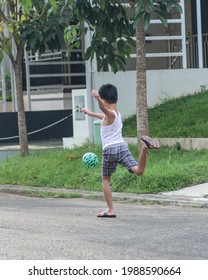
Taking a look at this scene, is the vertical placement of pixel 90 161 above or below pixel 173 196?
above

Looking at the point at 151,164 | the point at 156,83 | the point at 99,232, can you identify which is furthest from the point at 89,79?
the point at 99,232

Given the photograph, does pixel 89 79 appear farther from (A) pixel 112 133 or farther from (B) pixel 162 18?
(A) pixel 112 133

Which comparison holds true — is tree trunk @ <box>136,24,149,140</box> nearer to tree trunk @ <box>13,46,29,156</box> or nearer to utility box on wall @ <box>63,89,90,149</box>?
tree trunk @ <box>13,46,29,156</box>

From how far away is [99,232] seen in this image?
29.7 feet

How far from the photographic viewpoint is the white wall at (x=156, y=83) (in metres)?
19.0

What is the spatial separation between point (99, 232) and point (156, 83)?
10710 mm

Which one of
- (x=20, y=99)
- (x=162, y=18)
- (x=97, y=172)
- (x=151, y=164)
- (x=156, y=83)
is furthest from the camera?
(x=156, y=83)

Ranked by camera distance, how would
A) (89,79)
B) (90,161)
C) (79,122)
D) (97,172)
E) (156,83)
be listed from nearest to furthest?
(97,172)
(90,161)
(89,79)
(156,83)
(79,122)

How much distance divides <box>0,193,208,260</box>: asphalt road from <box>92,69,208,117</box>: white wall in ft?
23.9

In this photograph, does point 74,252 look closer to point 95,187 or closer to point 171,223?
point 171,223

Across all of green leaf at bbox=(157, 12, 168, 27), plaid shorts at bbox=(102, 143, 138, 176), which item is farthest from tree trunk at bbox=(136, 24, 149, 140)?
plaid shorts at bbox=(102, 143, 138, 176)

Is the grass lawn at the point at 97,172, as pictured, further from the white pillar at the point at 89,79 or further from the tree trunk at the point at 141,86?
the white pillar at the point at 89,79

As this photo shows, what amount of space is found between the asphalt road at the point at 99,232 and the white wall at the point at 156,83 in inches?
287

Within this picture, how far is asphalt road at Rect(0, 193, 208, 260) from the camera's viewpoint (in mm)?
7652
